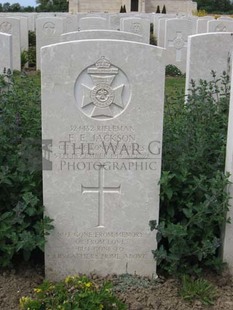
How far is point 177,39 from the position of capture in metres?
14.0

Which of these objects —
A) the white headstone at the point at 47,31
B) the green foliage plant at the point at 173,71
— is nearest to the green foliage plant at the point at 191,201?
the green foliage plant at the point at 173,71

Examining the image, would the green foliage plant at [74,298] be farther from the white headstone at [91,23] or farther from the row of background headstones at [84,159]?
the white headstone at [91,23]

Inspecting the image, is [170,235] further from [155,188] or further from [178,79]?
[178,79]

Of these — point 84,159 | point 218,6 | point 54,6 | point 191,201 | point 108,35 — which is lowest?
point 191,201

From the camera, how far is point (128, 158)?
3350 millimetres

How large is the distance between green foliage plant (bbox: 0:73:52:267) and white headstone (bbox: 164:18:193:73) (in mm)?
10420

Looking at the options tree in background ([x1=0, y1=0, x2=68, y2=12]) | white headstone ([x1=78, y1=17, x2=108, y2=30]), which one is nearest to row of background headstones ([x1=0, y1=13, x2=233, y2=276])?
white headstone ([x1=78, y1=17, x2=108, y2=30])

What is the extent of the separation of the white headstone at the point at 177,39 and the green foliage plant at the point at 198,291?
11.2 m

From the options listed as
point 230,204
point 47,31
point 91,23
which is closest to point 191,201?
point 230,204

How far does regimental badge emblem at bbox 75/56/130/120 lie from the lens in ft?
10.5

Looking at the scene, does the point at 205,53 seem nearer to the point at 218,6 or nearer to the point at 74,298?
the point at 74,298

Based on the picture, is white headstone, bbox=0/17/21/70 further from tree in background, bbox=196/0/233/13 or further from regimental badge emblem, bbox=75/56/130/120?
tree in background, bbox=196/0/233/13

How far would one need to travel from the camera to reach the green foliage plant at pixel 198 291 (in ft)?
10.6

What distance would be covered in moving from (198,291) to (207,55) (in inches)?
164
